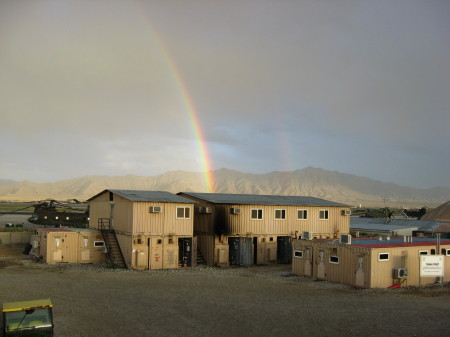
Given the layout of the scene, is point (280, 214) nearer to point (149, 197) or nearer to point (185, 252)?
point (185, 252)

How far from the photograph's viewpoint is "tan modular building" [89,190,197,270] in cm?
3775

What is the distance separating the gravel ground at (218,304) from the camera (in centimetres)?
1952

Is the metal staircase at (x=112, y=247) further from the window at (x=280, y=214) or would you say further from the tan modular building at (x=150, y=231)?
the window at (x=280, y=214)

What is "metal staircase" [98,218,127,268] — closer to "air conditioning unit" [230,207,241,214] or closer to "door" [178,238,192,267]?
"door" [178,238,192,267]

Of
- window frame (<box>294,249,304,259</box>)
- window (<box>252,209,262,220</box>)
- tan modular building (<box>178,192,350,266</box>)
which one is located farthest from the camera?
window (<box>252,209,262,220</box>)

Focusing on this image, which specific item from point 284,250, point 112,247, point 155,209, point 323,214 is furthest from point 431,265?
point 112,247

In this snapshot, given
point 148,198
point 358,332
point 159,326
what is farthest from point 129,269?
point 358,332

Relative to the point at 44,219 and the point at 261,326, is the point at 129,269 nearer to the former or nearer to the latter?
the point at 261,326

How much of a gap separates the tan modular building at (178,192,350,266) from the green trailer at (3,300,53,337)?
26623mm

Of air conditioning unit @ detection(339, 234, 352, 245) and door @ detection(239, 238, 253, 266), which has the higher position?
air conditioning unit @ detection(339, 234, 352, 245)

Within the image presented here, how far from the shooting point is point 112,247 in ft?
131

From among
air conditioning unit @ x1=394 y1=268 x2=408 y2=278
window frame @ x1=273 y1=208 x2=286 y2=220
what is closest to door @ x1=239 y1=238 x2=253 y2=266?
window frame @ x1=273 y1=208 x2=286 y2=220

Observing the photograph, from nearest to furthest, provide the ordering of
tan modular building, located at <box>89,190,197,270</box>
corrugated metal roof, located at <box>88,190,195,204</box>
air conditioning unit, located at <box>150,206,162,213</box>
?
1. tan modular building, located at <box>89,190,197,270</box>
2. air conditioning unit, located at <box>150,206,162,213</box>
3. corrugated metal roof, located at <box>88,190,195,204</box>

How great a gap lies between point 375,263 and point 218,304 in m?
11.5
